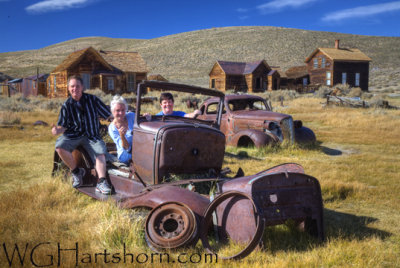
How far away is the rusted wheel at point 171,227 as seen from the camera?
313 cm

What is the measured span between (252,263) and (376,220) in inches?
92.3

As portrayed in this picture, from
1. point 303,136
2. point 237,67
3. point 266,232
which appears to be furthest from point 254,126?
point 237,67

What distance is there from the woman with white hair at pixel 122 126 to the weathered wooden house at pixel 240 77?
34.9m

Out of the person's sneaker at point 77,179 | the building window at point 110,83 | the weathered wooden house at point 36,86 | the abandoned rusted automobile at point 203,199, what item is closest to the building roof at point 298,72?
the building window at point 110,83

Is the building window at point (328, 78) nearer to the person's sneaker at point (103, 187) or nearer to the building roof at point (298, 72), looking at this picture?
the building roof at point (298, 72)

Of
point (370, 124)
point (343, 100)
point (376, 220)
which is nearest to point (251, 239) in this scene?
point (376, 220)

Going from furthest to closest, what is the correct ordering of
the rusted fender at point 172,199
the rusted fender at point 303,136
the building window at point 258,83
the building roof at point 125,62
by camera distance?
1. the building window at point 258,83
2. the building roof at point 125,62
3. the rusted fender at point 303,136
4. the rusted fender at point 172,199

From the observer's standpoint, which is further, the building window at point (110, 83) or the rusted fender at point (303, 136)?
the building window at point (110, 83)

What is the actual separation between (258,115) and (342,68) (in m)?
37.6

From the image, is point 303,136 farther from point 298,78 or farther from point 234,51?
point 234,51

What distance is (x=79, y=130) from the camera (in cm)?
499

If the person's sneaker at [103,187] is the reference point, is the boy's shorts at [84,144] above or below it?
above

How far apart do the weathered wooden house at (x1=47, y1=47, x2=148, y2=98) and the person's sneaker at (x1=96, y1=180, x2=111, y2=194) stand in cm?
2667

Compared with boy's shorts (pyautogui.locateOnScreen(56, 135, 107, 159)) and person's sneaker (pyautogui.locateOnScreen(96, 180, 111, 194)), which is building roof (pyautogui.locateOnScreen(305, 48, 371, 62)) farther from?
person's sneaker (pyautogui.locateOnScreen(96, 180, 111, 194))
